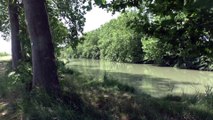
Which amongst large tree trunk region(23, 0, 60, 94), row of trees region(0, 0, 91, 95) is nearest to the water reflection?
row of trees region(0, 0, 91, 95)

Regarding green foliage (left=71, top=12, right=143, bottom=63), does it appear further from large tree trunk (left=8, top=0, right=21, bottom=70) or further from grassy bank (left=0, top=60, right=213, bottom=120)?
grassy bank (left=0, top=60, right=213, bottom=120)

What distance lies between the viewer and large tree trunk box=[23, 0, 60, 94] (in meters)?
7.64

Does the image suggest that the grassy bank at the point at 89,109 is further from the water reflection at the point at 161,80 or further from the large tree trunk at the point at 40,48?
the water reflection at the point at 161,80

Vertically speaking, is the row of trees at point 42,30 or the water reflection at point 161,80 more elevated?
the row of trees at point 42,30

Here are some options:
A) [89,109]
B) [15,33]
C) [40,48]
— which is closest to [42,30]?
[40,48]

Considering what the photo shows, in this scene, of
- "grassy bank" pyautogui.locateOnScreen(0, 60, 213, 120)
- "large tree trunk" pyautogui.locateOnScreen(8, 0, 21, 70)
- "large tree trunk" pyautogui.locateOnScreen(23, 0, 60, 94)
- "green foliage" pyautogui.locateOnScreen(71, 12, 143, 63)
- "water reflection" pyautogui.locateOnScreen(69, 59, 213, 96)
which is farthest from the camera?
"green foliage" pyautogui.locateOnScreen(71, 12, 143, 63)

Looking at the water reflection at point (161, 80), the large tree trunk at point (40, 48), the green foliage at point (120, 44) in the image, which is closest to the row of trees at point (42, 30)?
the large tree trunk at point (40, 48)

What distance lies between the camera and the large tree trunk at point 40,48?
301 inches

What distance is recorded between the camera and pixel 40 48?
7.67 meters

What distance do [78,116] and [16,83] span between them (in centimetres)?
363

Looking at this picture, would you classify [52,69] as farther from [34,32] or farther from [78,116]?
[78,116]

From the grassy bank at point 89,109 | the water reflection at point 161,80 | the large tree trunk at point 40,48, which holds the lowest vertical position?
the water reflection at point 161,80

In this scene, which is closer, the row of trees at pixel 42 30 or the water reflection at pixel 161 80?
the row of trees at pixel 42 30

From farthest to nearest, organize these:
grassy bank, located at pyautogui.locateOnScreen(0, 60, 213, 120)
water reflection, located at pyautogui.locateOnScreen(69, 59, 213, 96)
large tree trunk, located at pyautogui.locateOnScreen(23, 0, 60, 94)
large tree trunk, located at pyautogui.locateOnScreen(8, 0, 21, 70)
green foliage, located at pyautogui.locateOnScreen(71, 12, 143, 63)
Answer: green foliage, located at pyautogui.locateOnScreen(71, 12, 143, 63) < water reflection, located at pyautogui.locateOnScreen(69, 59, 213, 96) < large tree trunk, located at pyautogui.locateOnScreen(8, 0, 21, 70) < large tree trunk, located at pyautogui.locateOnScreen(23, 0, 60, 94) < grassy bank, located at pyautogui.locateOnScreen(0, 60, 213, 120)
